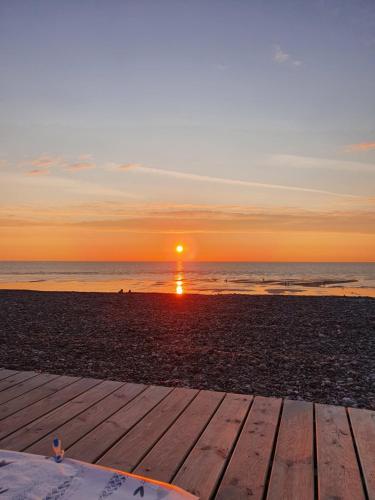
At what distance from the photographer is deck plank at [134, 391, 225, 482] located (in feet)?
10.4

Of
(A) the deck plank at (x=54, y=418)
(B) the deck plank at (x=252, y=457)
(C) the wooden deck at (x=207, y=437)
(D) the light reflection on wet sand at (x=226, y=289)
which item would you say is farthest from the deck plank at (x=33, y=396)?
(D) the light reflection on wet sand at (x=226, y=289)

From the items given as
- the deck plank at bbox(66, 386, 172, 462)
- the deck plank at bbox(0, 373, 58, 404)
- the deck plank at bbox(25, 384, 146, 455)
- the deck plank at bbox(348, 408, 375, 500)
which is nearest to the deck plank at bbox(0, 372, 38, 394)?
the deck plank at bbox(0, 373, 58, 404)

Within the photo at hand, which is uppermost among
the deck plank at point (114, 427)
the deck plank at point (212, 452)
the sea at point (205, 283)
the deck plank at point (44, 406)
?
the deck plank at point (44, 406)

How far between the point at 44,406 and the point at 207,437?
2042 mm

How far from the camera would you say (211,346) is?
10727 millimetres

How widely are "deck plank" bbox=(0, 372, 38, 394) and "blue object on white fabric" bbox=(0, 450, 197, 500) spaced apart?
298 cm

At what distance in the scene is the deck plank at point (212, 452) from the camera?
299cm

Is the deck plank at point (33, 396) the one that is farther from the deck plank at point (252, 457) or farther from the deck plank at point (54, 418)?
the deck plank at point (252, 457)

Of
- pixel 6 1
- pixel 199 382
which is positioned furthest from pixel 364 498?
pixel 6 1

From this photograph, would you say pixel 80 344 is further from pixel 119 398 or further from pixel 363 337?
pixel 363 337

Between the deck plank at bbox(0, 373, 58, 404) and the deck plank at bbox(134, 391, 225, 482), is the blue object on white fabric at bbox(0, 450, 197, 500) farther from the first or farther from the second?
the deck plank at bbox(0, 373, 58, 404)

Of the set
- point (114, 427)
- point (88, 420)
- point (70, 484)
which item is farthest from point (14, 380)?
point (70, 484)

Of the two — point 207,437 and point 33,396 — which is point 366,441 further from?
point 33,396

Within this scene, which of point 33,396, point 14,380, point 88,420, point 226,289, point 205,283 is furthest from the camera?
point 205,283
